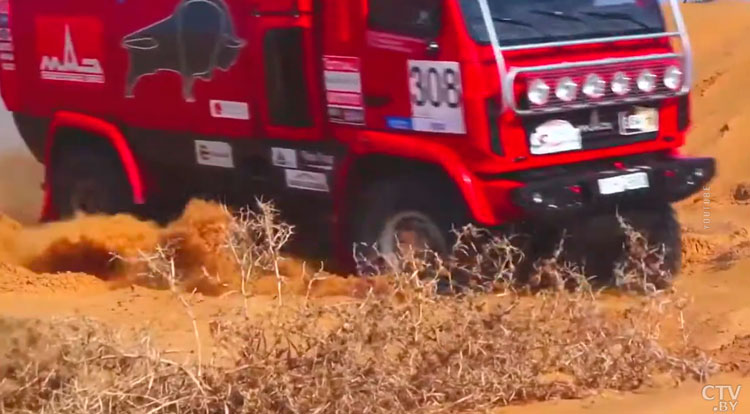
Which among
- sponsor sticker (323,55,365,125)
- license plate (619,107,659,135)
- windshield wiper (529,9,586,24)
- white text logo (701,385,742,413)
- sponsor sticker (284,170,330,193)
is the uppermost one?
windshield wiper (529,9,586,24)

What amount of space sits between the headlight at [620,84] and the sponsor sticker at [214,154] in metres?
2.81

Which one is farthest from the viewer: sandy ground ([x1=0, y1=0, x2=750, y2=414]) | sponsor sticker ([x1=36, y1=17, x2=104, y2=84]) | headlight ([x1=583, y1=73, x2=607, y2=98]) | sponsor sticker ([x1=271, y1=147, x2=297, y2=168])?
sponsor sticker ([x1=36, y1=17, x2=104, y2=84])

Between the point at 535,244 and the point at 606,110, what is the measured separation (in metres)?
0.93

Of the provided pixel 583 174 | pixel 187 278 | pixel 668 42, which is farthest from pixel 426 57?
pixel 187 278

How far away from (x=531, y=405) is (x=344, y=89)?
334cm

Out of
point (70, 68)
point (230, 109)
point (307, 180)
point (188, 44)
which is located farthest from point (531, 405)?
point (70, 68)

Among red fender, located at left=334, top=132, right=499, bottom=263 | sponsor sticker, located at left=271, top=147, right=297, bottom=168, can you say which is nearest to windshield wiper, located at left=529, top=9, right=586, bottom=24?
red fender, located at left=334, top=132, right=499, bottom=263

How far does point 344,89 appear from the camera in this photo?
8.72 meters

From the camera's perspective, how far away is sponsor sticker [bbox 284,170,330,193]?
9062 mm

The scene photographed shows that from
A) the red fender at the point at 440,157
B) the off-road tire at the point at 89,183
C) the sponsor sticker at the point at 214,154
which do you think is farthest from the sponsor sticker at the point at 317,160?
the off-road tire at the point at 89,183

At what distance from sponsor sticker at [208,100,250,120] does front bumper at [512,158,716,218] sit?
2.31 metres

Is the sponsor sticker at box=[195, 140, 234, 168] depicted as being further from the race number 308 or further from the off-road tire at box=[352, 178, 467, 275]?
the race number 308

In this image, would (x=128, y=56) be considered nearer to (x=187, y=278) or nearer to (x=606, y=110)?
(x=187, y=278)

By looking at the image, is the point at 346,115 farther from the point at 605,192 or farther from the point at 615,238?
the point at 615,238
